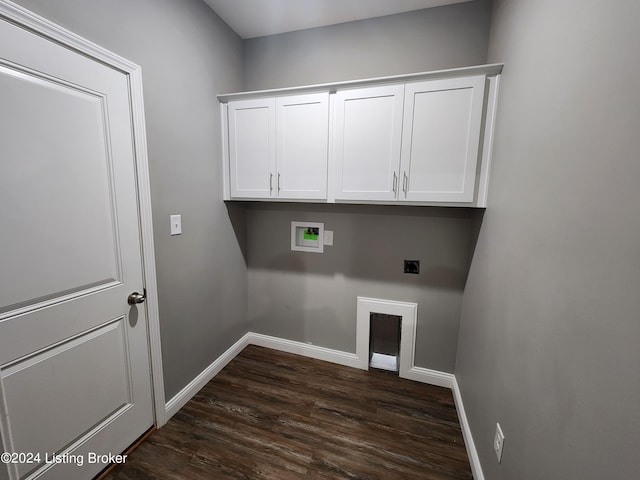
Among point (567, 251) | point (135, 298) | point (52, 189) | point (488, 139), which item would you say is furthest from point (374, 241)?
point (52, 189)

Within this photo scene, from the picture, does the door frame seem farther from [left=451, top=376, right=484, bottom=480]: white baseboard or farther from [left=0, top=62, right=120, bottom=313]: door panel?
[left=451, top=376, right=484, bottom=480]: white baseboard

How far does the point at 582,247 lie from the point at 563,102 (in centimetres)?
50

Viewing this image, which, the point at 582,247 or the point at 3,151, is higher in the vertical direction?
the point at 3,151

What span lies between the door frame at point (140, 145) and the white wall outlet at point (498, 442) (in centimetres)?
191

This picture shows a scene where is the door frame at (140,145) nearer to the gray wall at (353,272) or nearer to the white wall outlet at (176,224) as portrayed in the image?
the white wall outlet at (176,224)

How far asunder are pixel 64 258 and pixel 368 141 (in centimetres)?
178

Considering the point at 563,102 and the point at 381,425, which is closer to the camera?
the point at 563,102

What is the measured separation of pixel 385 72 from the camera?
193 cm

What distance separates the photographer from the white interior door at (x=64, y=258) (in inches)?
38.9

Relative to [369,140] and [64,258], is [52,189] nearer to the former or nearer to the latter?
[64,258]

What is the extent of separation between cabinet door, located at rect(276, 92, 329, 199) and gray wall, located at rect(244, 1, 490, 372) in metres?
0.34

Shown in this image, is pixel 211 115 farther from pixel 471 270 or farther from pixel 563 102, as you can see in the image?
pixel 471 270

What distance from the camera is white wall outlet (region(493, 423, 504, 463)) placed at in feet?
3.72

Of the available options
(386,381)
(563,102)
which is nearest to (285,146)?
(563,102)
